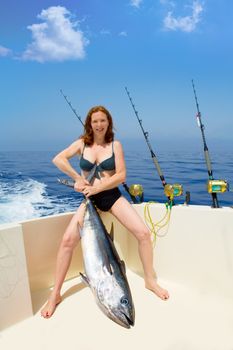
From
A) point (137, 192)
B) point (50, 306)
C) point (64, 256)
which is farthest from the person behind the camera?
point (137, 192)

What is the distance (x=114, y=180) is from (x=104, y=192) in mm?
161

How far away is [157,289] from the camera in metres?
2.51

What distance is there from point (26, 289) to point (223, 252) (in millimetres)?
1542

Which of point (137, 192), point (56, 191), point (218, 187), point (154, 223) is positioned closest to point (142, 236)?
point (154, 223)

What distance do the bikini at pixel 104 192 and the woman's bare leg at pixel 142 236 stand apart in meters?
0.05

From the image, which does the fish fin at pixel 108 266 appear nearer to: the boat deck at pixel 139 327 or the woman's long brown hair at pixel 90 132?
the boat deck at pixel 139 327

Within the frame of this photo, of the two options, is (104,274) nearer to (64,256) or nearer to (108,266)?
(108,266)

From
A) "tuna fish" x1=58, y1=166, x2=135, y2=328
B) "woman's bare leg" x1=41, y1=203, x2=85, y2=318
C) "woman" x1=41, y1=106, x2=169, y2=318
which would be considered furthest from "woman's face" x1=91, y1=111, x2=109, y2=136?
"woman's bare leg" x1=41, y1=203, x2=85, y2=318

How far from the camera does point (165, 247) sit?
2.79m

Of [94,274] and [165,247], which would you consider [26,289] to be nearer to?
[94,274]

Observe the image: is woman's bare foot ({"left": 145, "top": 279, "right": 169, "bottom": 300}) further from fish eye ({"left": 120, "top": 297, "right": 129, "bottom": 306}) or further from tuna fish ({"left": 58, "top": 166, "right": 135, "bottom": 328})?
fish eye ({"left": 120, "top": 297, "right": 129, "bottom": 306})

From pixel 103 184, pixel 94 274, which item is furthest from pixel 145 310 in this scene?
pixel 103 184

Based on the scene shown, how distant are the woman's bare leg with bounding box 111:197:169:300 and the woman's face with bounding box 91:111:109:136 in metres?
0.64

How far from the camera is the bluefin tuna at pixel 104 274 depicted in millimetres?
1876
